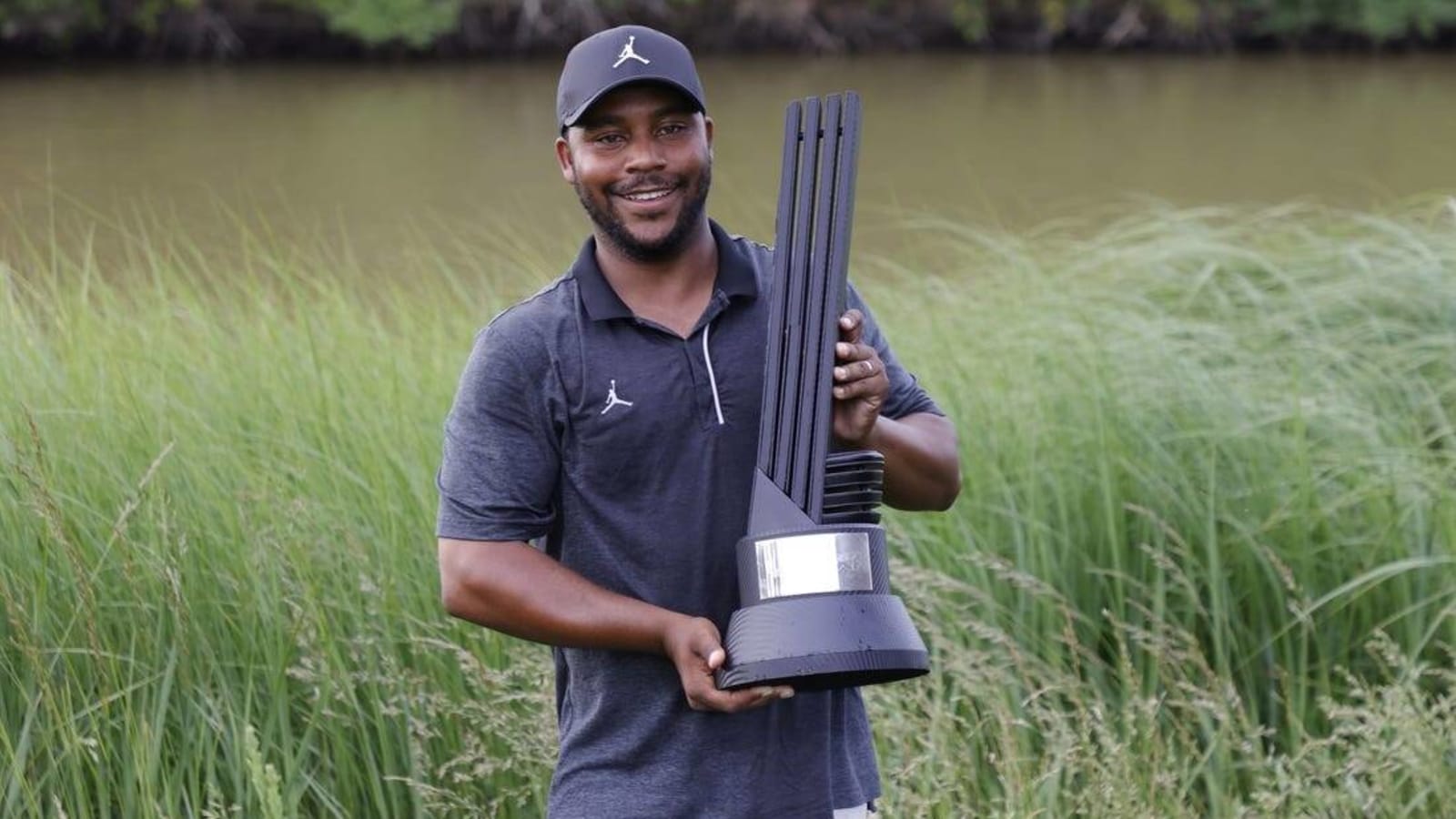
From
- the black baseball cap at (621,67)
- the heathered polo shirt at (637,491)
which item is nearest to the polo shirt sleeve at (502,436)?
the heathered polo shirt at (637,491)

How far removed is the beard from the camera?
2.07m

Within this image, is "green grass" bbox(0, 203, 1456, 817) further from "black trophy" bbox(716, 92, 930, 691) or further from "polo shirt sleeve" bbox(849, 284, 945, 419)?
"polo shirt sleeve" bbox(849, 284, 945, 419)

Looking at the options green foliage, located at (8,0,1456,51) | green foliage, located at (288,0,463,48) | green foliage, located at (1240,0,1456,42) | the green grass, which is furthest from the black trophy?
green foliage, located at (1240,0,1456,42)

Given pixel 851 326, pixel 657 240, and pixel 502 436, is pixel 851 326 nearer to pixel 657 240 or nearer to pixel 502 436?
pixel 657 240

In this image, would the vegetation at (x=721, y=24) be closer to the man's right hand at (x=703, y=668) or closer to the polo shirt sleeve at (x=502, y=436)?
the polo shirt sleeve at (x=502, y=436)

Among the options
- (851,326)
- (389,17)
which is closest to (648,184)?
(851,326)

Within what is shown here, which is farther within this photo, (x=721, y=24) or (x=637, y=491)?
(x=721, y=24)

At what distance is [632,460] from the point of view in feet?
6.80

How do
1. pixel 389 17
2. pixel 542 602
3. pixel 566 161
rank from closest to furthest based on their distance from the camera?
1. pixel 542 602
2. pixel 566 161
3. pixel 389 17

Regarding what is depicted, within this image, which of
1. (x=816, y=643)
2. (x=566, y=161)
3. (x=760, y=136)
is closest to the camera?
(x=816, y=643)

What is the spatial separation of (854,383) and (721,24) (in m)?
27.4

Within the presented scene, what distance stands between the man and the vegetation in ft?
75.6

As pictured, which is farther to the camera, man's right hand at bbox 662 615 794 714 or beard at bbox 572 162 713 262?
beard at bbox 572 162 713 262

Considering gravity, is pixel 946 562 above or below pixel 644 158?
below
